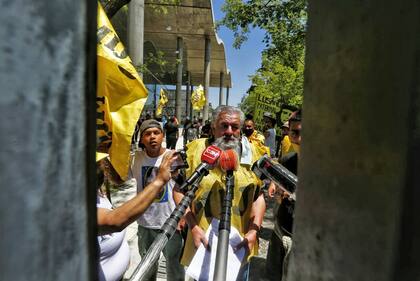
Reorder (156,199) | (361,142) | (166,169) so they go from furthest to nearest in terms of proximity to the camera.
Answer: (156,199) → (166,169) → (361,142)

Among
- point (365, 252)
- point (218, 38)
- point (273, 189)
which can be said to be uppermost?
point (218, 38)

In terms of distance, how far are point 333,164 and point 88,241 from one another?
372mm

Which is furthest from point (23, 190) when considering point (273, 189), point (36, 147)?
point (273, 189)

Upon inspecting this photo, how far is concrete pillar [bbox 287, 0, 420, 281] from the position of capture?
1.54 ft

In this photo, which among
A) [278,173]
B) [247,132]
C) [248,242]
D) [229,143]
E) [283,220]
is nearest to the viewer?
[278,173]

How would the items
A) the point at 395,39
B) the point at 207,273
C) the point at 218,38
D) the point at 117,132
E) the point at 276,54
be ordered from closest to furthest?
the point at 395,39, the point at 207,273, the point at 117,132, the point at 276,54, the point at 218,38

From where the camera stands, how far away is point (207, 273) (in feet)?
6.30

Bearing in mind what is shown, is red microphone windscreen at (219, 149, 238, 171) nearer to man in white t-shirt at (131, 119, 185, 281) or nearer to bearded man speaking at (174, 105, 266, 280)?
bearded man speaking at (174, 105, 266, 280)

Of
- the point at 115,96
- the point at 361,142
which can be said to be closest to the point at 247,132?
the point at 115,96

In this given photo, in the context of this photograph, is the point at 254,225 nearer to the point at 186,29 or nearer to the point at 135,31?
the point at 135,31

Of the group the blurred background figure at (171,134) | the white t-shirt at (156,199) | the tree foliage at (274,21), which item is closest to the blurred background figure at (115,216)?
the white t-shirt at (156,199)

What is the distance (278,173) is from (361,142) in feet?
3.18

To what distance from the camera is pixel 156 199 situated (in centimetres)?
302

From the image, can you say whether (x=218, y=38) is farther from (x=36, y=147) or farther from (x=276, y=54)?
(x=36, y=147)
